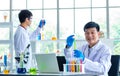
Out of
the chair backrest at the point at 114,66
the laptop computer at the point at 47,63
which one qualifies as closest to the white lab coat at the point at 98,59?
the chair backrest at the point at 114,66

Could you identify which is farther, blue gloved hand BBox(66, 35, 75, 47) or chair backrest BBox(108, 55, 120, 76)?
chair backrest BBox(108, 55, 120, 76)

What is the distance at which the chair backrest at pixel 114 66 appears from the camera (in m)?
3.23

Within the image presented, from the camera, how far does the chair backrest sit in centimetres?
323

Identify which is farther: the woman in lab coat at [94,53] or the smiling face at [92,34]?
the smiling face at [92,34]

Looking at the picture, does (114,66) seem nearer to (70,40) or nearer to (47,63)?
(70,40)

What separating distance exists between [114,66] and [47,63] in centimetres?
86

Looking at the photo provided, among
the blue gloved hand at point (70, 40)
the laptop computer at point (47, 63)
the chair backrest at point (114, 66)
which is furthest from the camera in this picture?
the chair backrest at point (114, 66)

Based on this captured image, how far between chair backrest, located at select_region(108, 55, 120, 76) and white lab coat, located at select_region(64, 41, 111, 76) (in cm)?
13

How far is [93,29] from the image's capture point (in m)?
3.29

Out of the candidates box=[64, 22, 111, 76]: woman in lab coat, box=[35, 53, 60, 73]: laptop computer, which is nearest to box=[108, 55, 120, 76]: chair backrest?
box=[64, 22, 111, 76]: woman in lab coat

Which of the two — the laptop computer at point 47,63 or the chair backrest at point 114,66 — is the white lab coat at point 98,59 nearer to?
the chair backrest at point 114,66

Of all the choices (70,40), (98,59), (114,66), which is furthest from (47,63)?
(114,66)

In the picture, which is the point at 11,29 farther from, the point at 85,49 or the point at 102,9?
the point at 85,49

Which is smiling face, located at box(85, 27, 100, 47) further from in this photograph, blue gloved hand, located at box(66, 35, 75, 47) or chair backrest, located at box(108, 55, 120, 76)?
blue gloved hand, located at box(66, 35, 75, 47)
